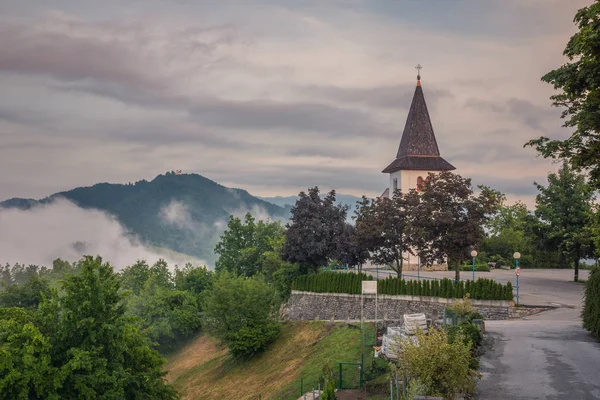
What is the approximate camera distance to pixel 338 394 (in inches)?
969

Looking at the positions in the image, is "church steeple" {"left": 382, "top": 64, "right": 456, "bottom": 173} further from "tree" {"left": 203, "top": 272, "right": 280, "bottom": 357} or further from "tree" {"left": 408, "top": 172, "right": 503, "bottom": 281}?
"tree" {"left": 203, "top": 272, "right": 280, "bottom": 357}

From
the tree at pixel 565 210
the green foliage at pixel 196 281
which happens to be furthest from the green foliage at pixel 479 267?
the green foliage at pixel 196 281

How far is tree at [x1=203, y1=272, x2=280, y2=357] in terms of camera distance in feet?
150

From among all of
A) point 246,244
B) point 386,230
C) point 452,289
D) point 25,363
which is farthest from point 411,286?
point 246,244

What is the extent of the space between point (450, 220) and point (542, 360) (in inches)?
803

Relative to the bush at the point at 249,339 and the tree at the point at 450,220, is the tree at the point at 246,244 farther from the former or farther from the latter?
the tree at the point at 450,220

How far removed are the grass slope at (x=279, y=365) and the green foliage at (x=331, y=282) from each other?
3373mm

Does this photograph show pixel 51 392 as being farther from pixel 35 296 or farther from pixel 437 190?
pixel 35 296

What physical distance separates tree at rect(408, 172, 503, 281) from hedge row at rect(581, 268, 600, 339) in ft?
49.4

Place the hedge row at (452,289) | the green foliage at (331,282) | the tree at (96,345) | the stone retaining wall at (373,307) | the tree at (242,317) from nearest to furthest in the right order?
the tree at (96,345) < the stone retaining wall at (373,307) < the hedge row at (452,289) < the tree at (242,317) < the green foliage at (331,282)

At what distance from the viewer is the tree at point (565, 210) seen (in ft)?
155

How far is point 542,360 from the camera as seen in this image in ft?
75.2

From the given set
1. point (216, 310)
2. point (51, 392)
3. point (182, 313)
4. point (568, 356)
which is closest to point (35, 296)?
point (182, 313)

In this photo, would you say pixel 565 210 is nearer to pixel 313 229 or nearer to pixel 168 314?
pixel 313 229
